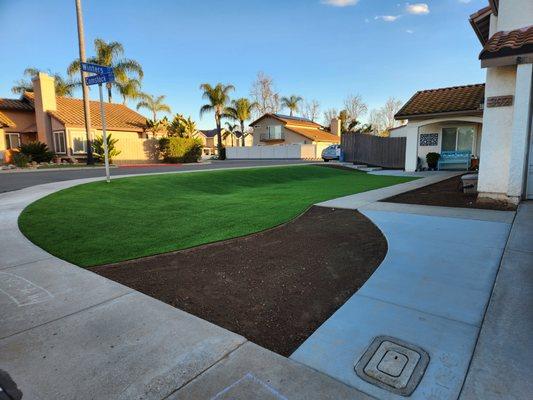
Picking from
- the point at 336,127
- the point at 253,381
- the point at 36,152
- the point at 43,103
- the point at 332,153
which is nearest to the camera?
the point at 253,381

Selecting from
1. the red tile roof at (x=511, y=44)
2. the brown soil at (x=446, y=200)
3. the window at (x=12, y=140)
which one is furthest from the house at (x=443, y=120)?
the window at (x=12, y=140)

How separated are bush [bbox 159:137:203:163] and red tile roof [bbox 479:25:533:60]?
25.2 m

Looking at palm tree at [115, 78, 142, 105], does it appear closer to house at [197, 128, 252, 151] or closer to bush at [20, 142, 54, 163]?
bush at [20, 142, 54, 163]

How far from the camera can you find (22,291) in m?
3.74

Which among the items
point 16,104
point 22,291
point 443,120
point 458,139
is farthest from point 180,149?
point 22,291

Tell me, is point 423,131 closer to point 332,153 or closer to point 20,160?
point 332,153

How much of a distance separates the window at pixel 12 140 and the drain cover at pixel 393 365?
33.6 metres

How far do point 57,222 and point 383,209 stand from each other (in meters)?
6.76

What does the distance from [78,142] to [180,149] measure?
7.94 metres

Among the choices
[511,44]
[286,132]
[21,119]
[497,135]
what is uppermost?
[21,119]

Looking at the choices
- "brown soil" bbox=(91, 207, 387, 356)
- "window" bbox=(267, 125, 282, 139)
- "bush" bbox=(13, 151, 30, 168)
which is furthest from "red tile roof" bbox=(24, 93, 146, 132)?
"brown soil" bbox=(91, 207, 387, 356)

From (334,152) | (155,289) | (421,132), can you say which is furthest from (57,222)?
(334,152)

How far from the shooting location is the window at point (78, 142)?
26.8 meters

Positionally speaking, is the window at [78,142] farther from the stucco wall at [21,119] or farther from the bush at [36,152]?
the stucco wall at [21,119]
